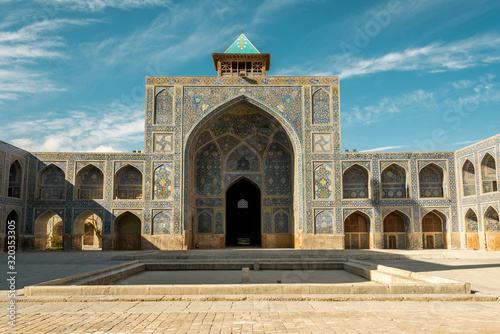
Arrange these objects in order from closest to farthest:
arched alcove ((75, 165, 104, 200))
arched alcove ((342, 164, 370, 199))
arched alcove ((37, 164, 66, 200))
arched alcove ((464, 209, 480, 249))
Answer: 1. arched alcove ((464, 209, 480, 249))
2. arched alcove ((37, 164, 66, 200))
3. arched alcove ((75, 165, 104, 200))
4. arched alcove ((342, 164, 370, 199))

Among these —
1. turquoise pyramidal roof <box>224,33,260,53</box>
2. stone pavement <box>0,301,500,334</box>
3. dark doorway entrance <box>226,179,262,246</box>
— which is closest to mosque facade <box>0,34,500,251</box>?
turquoise pyramidal roof <box>224,33,260,53</box>

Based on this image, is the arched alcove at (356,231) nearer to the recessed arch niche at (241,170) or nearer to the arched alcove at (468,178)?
the recessed arch niche at (241,170)

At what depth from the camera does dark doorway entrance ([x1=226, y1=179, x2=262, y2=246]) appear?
1101 inches

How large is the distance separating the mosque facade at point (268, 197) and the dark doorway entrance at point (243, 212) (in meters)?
4.16

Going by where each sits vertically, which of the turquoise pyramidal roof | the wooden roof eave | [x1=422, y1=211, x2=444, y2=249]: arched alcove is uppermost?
the turquoise pyramidal roof

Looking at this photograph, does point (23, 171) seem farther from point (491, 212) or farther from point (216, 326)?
point (491, 212)

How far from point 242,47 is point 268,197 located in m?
8.34

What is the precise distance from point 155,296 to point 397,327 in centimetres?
349

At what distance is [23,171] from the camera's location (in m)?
21.9

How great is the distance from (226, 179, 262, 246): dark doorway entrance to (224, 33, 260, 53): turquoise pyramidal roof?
26.1ft

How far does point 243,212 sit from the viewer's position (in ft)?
93.9

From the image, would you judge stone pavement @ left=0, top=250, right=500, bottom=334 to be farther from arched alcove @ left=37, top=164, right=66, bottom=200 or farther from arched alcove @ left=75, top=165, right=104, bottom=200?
arched alcove @ left=37, top=164, right=66, bottom=200

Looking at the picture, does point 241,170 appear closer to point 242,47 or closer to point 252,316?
point 242,47

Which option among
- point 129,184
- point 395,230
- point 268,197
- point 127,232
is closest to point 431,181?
point 395,230
